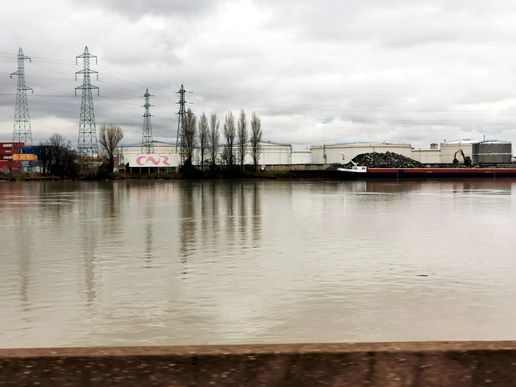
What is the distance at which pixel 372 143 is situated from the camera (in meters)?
107

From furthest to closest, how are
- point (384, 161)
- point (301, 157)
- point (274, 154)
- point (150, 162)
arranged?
point (301, 157), point (274, 154), point (384, 161), point (150, 162)

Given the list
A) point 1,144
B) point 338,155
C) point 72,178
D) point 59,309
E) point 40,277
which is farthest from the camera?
point 1,144

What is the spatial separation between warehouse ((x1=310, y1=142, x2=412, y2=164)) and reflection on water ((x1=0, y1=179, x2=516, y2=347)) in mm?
87700

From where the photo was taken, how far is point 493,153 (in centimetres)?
10562

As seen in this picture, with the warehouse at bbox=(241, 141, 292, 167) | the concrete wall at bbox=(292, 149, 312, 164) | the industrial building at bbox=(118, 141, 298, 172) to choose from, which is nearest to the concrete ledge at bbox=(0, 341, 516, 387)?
the industrial building at bbox=(118, 141, 298, 172)

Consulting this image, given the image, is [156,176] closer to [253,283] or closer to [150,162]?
[150,162]

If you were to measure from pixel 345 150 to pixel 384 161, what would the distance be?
10090 millimetres

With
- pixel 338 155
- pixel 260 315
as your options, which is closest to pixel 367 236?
pixel 260 315

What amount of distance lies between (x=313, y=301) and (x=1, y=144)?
210456 mm

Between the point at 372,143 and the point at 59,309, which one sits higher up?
the point at 372,143

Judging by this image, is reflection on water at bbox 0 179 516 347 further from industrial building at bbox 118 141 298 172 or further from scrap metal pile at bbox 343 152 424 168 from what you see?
scrap metal pile at bbox 343 152 424 168

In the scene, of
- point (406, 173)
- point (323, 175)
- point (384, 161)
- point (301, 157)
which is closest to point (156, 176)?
point (323, 175)

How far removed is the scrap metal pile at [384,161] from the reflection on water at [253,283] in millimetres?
78775

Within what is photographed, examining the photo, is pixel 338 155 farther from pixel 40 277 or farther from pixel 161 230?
pixel 40 277
